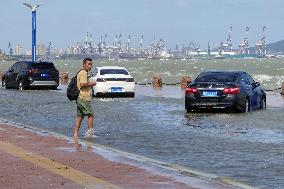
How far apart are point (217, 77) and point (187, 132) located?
26.0 feet

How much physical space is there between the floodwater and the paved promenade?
2.62 feet

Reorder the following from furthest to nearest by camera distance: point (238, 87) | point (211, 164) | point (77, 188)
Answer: point (238, 87) → point (211, 164) → point (77, 188)

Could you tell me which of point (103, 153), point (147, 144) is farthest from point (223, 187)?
point (147, 144)

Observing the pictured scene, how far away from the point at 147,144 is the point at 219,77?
1085cm

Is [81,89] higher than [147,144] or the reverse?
higher

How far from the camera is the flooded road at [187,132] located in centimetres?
1257

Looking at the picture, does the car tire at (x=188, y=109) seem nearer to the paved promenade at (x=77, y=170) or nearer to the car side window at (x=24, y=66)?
the paved promenade at (x=77, y=170)

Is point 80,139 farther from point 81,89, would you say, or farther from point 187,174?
point 187,174

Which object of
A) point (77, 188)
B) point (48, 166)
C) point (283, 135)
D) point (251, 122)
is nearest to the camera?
point (77, 188)

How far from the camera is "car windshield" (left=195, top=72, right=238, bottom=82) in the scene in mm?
26003

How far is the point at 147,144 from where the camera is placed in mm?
15930

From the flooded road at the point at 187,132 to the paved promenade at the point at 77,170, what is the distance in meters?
0.80

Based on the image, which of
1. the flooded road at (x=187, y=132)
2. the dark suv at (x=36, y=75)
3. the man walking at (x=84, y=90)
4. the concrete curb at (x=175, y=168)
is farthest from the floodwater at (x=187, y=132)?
the dark suv at (x=36, y=75)

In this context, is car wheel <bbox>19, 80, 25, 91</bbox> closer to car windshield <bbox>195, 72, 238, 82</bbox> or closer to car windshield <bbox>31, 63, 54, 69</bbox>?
car windshield <bbox>31, 63, 54, 69</bbox>
